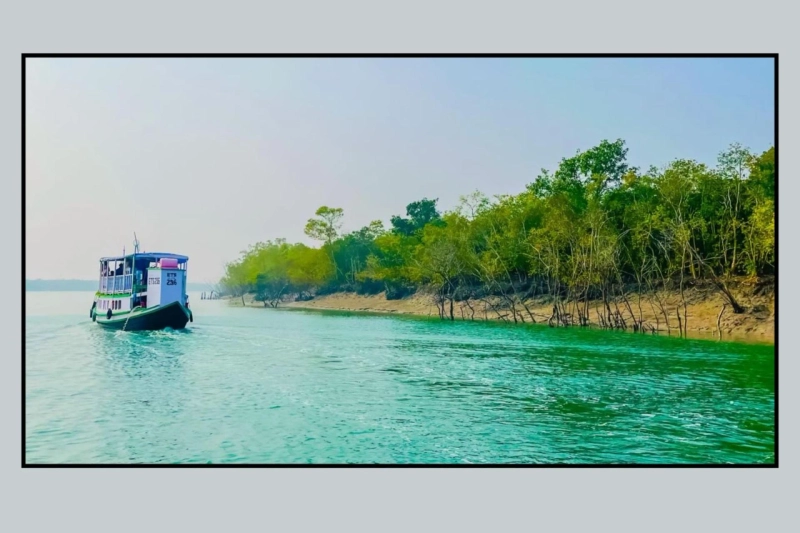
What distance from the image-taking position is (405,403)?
11.6m

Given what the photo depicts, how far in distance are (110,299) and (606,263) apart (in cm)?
1995

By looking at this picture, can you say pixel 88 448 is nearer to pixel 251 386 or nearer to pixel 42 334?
pixel 251 386

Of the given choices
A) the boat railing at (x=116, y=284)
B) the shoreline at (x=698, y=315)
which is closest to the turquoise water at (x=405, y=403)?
the shoreline at (x=698, y=315)

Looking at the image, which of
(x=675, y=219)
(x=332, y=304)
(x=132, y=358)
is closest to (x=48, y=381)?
(x=132, y=358)

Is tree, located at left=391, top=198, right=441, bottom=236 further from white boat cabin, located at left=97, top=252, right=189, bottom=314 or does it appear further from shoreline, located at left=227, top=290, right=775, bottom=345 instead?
white boat cabin, located at left=97, top=252, right=189, bottom=314

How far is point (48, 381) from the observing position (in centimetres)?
1519

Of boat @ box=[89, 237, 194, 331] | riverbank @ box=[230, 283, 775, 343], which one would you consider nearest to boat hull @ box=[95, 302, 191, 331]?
boat @ box=[89, 237, 194, 331]

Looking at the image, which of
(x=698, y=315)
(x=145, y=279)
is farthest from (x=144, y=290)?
(x=698, y=315)

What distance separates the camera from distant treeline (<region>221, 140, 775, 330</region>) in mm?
24109

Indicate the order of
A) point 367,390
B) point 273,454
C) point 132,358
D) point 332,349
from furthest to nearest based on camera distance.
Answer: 1. point 332,349
2. point 132,358
3. point 367,390
4. point 273,454

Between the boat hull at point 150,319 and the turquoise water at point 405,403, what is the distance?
363cm

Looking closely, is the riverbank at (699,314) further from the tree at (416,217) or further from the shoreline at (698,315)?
the tree at (416,217)

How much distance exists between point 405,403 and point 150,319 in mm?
17608

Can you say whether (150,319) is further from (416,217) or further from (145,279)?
(416,217)
